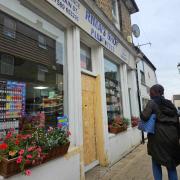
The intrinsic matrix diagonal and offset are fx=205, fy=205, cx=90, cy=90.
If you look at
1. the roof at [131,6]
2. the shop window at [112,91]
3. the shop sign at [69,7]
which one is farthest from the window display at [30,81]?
the roof at [131,6]

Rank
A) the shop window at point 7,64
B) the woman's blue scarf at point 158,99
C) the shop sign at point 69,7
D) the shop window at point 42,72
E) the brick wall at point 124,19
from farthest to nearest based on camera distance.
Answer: the brick wall at point 124,19 → the shop sign at point 69,7 → the shop window at point 42,72 → the woman's blue scarf at point 158,99 → the shop window at point 7,64

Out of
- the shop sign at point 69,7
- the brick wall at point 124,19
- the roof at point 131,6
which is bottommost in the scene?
the shop sign at point 69,7

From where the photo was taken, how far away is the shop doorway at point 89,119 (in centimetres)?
472

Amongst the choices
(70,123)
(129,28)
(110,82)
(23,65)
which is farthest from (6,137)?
(129,28)

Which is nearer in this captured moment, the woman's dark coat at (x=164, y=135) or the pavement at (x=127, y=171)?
the woman's dark coat at (x=164, y=135)

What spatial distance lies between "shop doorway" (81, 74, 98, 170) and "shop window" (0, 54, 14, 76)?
6.72 ft

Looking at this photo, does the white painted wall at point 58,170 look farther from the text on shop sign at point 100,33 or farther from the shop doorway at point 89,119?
the text on shop sign at point 100,33

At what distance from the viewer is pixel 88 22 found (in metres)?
4.89

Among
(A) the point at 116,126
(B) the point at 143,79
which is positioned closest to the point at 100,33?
(A) the point at 116,126

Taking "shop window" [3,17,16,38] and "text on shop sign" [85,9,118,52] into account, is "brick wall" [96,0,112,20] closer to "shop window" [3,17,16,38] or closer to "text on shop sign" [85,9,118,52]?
"text on shop sign" [85,9,118,52]

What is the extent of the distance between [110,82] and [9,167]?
4.76m

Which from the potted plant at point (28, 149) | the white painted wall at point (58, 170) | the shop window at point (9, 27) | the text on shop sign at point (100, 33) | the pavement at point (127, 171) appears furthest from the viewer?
the text on shop sign at point (100, 33)

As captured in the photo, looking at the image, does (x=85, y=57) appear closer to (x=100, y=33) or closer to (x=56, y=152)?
(x=100, y=33)

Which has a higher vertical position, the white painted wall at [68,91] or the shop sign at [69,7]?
the shop sign at [69,7]
